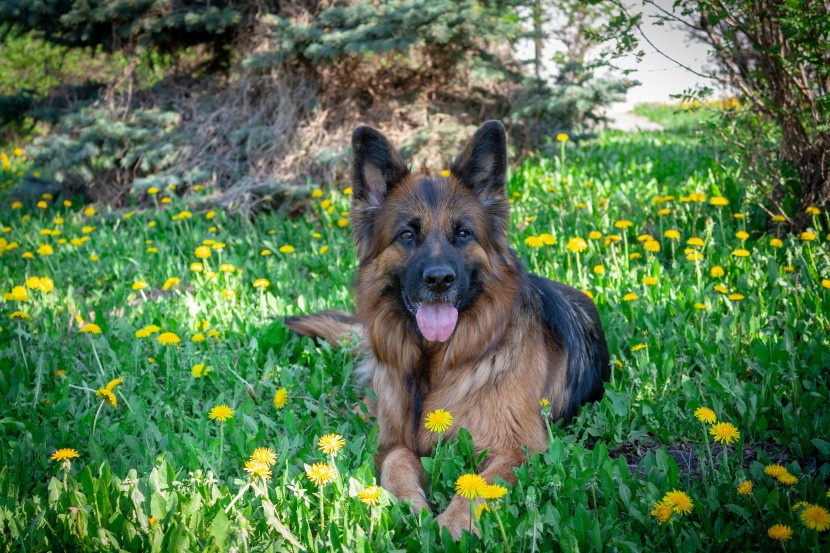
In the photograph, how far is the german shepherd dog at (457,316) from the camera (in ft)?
10.2

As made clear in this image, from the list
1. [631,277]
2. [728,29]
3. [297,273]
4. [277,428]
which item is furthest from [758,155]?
[277,428]

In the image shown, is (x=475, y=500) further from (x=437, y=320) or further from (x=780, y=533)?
(x=780, y=533)

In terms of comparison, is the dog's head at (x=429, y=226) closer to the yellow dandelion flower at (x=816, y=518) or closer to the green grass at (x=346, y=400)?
the green grass at (x=346, y=400)

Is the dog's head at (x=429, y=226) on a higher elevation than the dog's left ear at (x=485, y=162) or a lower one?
lower

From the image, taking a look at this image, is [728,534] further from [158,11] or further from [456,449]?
[158,11]

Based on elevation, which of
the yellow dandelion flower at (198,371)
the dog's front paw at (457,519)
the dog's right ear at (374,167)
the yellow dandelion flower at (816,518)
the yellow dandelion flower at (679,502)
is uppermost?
the dog's right ear at (374,167)

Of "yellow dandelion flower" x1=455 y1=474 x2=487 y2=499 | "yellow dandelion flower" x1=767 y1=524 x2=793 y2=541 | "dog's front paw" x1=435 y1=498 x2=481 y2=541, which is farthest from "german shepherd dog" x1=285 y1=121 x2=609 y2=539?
"yellow dandelion flower" x1=767 y1=524 x2=793 y2=541

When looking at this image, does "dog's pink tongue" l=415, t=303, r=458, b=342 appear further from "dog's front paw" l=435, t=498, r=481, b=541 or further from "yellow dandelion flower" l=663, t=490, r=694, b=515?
"yellow dandelion flower" l=663, t=490, r=694, b=515

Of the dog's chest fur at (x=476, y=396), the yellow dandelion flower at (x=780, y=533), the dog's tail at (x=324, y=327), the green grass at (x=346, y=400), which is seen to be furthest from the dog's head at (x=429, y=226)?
the yellow dandelion flower at (x=780, y=533)

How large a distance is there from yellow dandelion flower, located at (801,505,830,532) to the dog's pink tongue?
1667 millimetres

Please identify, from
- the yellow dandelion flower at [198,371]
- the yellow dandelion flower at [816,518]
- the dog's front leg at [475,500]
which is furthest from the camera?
the yellow dandelion flower at [198,371]

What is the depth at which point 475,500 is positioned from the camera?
2605mm

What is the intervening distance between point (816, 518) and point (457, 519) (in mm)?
1201

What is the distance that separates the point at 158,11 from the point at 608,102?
5834 mm
